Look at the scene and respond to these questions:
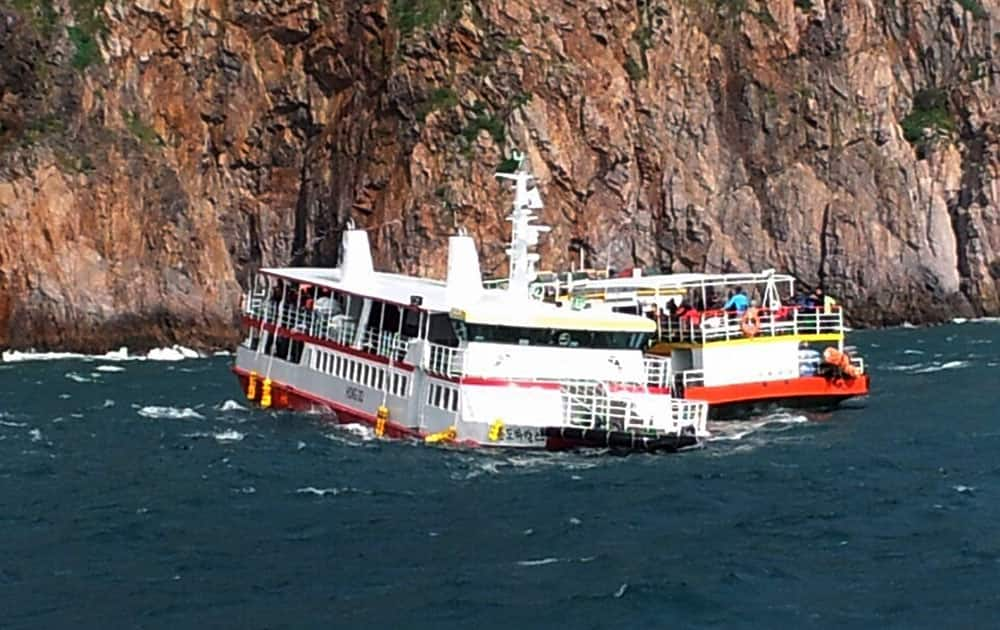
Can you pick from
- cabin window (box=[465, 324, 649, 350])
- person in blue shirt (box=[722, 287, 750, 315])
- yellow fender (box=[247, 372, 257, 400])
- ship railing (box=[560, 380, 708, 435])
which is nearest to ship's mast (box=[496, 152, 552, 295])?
cabin window (box=[465, 324, 649, 350])

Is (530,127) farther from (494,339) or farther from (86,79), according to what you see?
(494,339)

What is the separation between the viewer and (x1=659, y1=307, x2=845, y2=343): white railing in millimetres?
69375

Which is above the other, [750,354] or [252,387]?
[750,354]

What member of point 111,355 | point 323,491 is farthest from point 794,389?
point 111,355

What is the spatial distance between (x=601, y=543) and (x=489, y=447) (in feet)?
46.6

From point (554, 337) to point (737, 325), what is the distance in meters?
13.9

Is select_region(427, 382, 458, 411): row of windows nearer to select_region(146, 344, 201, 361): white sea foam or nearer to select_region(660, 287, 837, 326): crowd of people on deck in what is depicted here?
select_region(660, 287, 837, 326): crowd of people on deck

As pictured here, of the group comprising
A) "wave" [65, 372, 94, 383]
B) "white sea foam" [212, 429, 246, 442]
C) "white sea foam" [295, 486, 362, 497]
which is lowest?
"white sea foam" [295, 486, 362, 497]

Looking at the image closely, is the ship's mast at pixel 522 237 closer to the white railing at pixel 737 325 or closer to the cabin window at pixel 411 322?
the cabin window at pixel 411 322

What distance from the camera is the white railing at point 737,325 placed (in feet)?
228

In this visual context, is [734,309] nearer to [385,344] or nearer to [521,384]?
[385,344]

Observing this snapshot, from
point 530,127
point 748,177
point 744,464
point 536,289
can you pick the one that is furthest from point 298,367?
point 748,177

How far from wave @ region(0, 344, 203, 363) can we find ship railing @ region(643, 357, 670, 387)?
150 feet

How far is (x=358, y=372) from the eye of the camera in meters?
65.6
